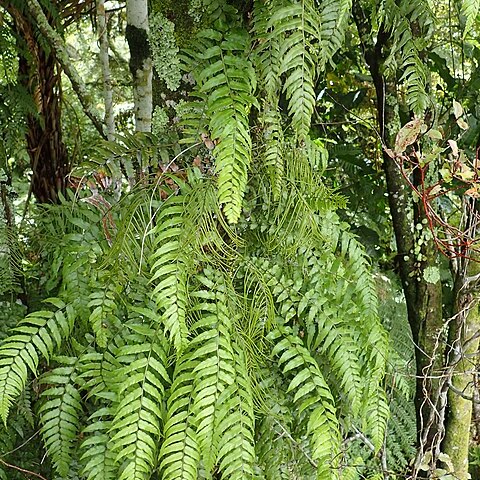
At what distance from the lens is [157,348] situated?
1.24m

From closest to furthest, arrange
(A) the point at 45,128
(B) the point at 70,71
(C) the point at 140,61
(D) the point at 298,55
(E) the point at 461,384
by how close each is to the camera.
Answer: (D) the point at 298,55, (C) the point at 140,61, (B) the point at 70,71, (E) the point at 461,384, (A) the point at 45,128

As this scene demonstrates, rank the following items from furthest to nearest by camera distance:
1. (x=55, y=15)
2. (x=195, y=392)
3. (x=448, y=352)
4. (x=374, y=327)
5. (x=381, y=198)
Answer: (x=381, y=198) < (x=55, y=15) < (x=448, y=352) < (x=374, y=327) < (x=195, y=392)

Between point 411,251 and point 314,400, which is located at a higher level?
point 411,251

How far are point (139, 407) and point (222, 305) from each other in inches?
9.8

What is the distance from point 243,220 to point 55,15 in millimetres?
1184

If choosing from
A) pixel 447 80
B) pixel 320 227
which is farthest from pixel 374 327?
pixel 447 80

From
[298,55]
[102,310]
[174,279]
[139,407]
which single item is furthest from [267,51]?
[139,407]

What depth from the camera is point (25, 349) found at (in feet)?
4.29

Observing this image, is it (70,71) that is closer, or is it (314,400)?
(314,400)

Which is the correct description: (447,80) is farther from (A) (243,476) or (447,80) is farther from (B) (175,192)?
(A) (243,476)

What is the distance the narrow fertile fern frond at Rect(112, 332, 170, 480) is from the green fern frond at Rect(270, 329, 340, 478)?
27 centimetres

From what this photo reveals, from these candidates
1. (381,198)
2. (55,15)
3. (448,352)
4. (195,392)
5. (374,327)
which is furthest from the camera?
(381,198)

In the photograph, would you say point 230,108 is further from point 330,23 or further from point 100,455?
point 100,455

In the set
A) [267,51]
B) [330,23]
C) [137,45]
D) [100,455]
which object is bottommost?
[100,455]
